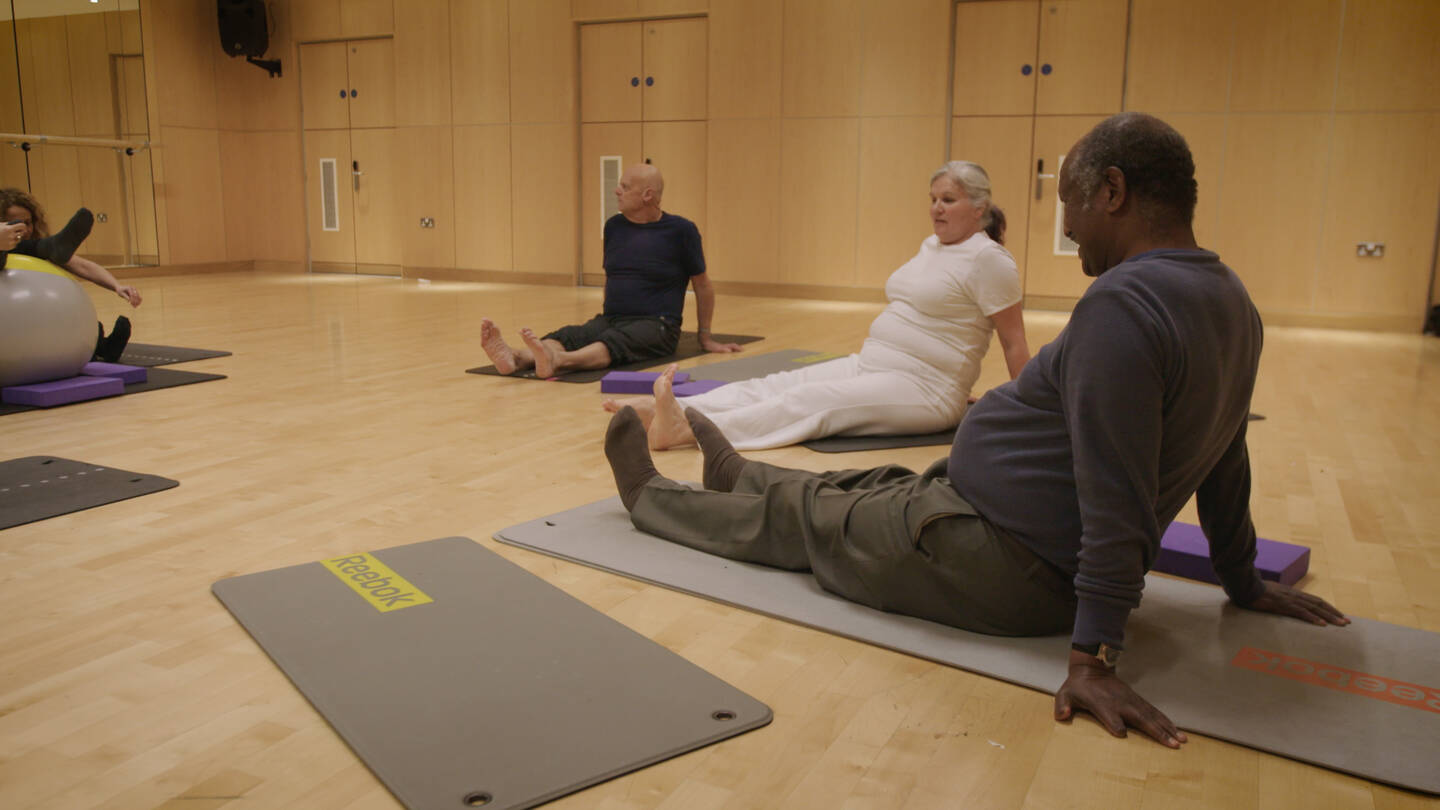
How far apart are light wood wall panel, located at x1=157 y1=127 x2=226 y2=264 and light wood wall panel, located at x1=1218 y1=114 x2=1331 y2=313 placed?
9407 mm

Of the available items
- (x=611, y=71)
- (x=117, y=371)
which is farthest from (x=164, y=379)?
(x=611, y=71)

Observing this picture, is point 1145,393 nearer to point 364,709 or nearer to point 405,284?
point 364,709

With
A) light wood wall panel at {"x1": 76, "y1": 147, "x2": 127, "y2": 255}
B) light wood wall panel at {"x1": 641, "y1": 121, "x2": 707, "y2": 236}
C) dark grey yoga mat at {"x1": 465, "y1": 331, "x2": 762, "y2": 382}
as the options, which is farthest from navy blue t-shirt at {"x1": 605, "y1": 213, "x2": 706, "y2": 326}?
light wood wall panel at {"x1": 76, "y1": 147, "x2": 127, "y2": 255}

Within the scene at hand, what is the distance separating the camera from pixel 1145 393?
1509mm

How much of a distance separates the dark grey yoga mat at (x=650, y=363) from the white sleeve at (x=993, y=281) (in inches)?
80.1

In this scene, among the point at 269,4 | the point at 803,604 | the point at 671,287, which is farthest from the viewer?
the point at 269,4

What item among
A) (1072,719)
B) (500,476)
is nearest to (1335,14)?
(500,476)

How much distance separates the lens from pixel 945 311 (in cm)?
340

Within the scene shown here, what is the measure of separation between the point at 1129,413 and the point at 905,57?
7.45 metres

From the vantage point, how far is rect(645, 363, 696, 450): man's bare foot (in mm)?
3350

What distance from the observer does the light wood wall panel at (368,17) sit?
10289mm

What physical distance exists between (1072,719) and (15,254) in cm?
429

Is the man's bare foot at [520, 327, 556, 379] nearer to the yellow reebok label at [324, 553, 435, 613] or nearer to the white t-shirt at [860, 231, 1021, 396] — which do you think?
the white t-shirt at [860, 231, 1021, 396]

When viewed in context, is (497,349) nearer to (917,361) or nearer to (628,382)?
(628,382)
